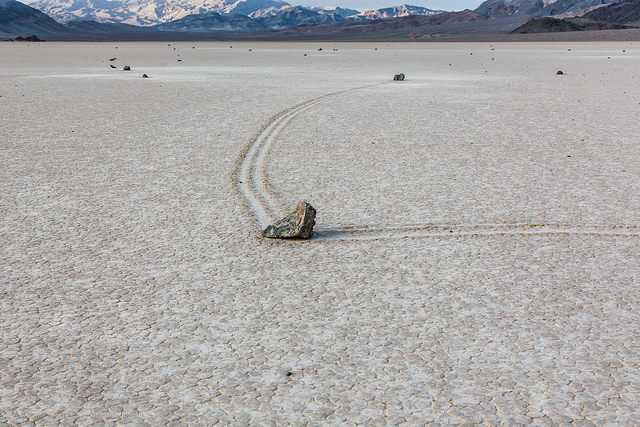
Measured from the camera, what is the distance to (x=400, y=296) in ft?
12.1

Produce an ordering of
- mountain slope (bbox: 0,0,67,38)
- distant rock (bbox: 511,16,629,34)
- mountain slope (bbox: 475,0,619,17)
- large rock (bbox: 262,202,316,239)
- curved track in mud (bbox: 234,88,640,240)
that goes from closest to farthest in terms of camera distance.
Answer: large rock (bbox: 262,202,316,239)
curved track in mud (bbox: 234,88,640,240)
distant rock (bbox: 511,16,629,34)
mountain slope (bbox: 0,0,67,38)
mountain slope (bbox: 475,0,619,17)

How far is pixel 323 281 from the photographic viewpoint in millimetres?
3916

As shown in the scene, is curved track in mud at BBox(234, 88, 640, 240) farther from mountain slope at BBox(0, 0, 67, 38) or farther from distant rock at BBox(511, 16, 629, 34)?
mountain slope at BBox(0, 0, 67, 38)

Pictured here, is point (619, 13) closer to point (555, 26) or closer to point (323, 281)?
point (555, 26)

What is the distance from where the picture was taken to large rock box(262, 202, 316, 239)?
15.1ft

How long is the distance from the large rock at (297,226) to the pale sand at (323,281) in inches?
3.6

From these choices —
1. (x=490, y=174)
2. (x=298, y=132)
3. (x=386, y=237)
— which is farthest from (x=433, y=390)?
(x=298, y=132)

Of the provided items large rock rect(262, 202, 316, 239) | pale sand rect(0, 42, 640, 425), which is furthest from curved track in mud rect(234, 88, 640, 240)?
large rock rect(262, 202, 316, 239)

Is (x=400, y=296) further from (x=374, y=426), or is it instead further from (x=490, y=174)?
(x=490, y=174)

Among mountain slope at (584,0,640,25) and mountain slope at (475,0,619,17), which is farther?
mountain slope at (475,0,619,17)

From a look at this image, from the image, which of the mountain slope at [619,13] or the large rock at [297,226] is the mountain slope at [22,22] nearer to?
the mountain slope at [619,13]

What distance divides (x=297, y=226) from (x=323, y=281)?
0.78m

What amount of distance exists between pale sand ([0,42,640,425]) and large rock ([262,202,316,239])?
92mm

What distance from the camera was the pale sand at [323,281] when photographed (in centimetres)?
273
